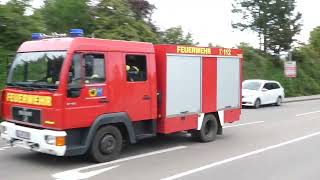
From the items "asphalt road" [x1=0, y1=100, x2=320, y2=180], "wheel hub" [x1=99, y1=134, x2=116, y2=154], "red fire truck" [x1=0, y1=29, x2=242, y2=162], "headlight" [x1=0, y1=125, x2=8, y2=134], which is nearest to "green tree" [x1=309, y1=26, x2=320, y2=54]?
"asphalt road" [x1=0, y1=100, x2=320, y2=180]

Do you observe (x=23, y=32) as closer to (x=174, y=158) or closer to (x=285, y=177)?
(x=174, y=158)

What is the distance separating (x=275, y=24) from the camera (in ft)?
142

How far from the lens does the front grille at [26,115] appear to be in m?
9.74

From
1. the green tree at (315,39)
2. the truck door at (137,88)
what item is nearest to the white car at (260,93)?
the truck door at (137,88)

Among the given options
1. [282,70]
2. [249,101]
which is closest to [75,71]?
[249,101]

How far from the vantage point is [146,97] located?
36.7 ft

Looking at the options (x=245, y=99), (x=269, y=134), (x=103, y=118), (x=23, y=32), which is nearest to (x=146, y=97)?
(x=103, y=118)

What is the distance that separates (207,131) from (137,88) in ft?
10.7

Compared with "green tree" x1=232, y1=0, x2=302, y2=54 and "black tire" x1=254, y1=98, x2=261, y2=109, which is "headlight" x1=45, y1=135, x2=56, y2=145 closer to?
"black tire" x1=254, y1=98, x2=261, y2=109

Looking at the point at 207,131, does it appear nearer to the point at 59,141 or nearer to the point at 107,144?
the point at 107,144

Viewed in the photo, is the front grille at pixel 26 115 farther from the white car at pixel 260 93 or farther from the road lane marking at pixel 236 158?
the white car at pixel 260 93

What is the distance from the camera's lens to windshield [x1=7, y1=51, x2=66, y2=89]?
31.8 ft

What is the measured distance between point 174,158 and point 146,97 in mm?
1424

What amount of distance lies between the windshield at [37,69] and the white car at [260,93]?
Result: 17.8 meters
